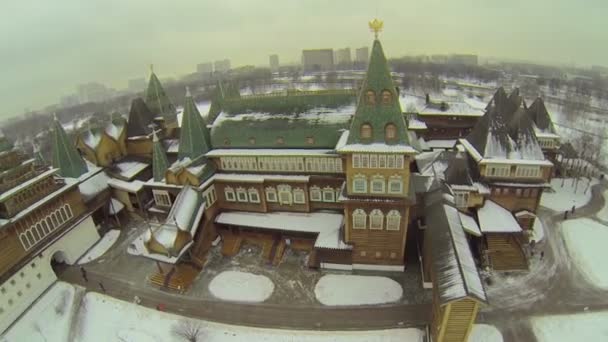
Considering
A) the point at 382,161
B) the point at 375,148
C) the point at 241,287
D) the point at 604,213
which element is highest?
the point at 375,148

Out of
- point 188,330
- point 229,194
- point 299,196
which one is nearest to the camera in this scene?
point 188,330

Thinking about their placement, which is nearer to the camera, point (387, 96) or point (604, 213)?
point (387, 96)

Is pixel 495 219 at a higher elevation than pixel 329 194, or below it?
below

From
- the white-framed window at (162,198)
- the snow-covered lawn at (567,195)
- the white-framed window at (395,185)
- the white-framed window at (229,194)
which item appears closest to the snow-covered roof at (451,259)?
the white-framed window at (395,185)

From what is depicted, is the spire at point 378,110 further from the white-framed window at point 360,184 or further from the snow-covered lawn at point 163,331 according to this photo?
the snow-covered lawn at point 163,331

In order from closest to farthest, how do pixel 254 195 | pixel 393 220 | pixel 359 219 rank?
pixel 393 220, pixel 359 219, pixel 254 195

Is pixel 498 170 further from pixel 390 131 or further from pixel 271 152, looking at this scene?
pixel 271 152

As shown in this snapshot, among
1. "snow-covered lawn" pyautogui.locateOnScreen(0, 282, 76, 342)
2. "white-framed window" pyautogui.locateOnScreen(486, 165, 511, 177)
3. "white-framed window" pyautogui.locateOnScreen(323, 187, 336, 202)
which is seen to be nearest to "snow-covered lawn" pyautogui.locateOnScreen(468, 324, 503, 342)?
"white-framed window" pyautogui.locateOnScreen(486, 165, 511, 177)

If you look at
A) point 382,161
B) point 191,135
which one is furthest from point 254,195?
point 382,161
